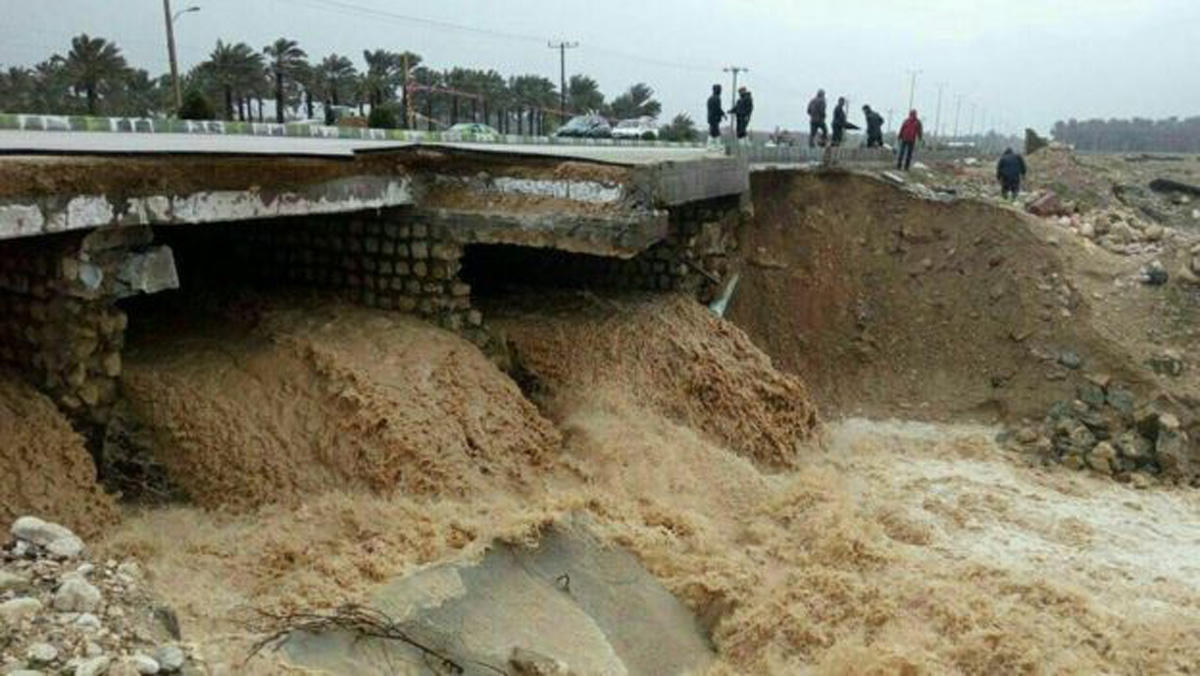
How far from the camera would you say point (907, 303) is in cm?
1520

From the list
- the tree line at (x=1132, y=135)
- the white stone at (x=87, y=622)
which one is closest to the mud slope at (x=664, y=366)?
the white stone at (x=87, y=622)

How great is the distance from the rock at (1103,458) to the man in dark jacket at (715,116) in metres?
8.08

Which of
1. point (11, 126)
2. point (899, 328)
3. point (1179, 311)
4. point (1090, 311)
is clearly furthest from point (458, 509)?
point (1179, 311)

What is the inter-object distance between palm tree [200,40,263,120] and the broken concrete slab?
29.1m

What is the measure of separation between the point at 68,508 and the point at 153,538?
60 cm

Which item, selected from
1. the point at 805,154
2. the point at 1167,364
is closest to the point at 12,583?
the point at 1167,364

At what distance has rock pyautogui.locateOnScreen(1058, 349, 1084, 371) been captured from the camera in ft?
44.0

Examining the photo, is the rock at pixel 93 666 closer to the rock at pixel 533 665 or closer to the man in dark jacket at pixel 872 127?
the rock at pixel 533 665

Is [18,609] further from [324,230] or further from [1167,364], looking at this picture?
[1167,364]

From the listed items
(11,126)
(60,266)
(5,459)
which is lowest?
(5,459)

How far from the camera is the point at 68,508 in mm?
6590

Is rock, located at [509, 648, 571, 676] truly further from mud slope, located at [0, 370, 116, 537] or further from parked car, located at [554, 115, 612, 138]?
parked car, located at [554, 115, 612, 138]

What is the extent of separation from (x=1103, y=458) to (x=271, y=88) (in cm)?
3139

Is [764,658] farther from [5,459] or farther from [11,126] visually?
[11,126]
